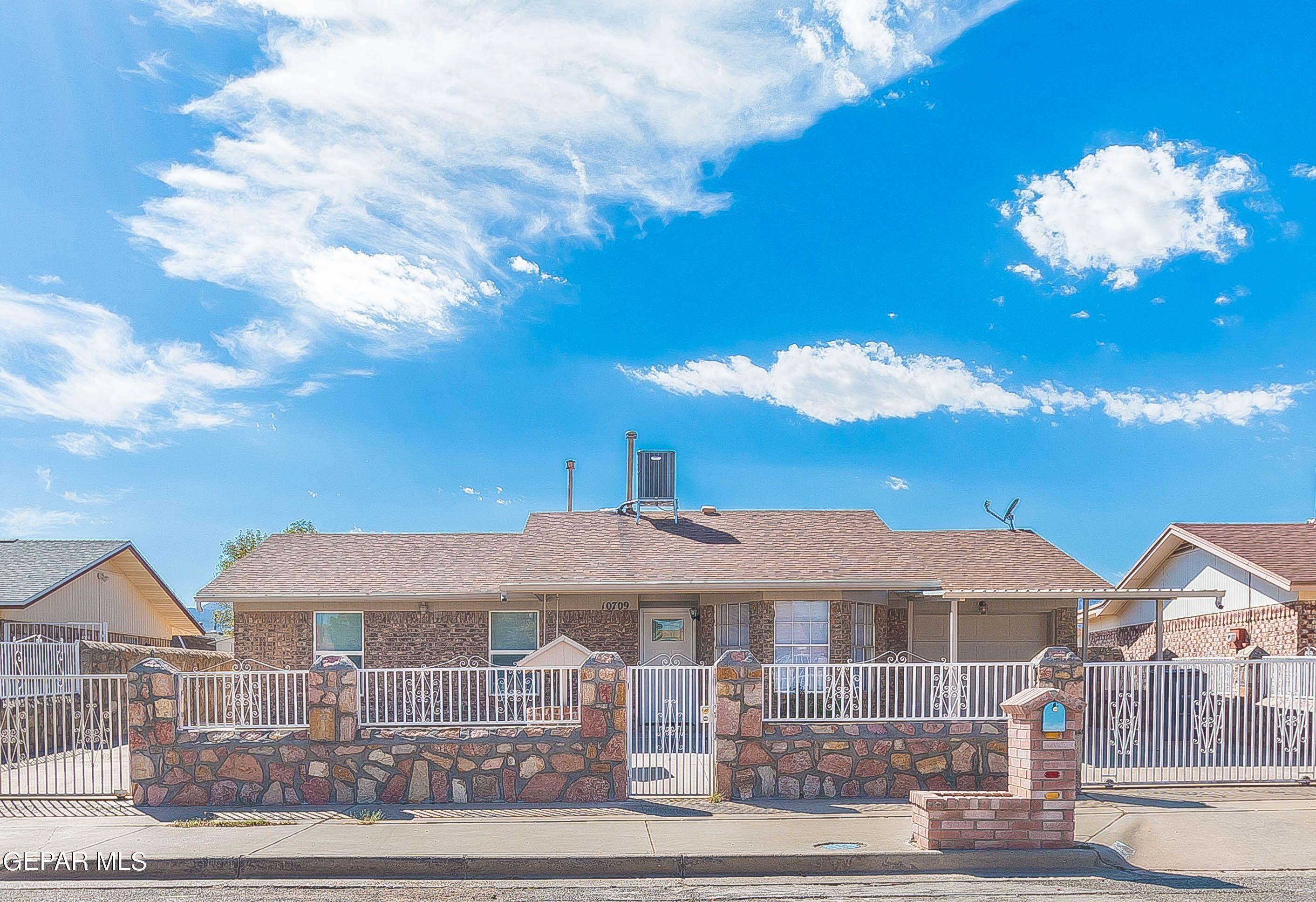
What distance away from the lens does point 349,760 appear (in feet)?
Result: 37.5

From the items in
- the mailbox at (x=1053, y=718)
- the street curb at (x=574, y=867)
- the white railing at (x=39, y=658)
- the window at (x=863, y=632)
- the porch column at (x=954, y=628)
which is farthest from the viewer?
the white railing at (x=39, y=658)

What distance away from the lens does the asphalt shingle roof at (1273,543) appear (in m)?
18.6

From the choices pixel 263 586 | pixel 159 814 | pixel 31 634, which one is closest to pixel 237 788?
pixel 159 814

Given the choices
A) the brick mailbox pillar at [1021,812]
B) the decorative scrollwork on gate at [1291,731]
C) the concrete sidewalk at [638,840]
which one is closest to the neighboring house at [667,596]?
the decorative scrollwork on gate at [1291,731]

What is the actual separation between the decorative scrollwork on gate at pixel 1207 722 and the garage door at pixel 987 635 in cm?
800

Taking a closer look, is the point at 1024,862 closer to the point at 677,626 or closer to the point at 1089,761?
the point at 1089,761

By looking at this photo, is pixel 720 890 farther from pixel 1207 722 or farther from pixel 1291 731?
pixel 1291 731

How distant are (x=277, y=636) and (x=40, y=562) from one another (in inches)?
353

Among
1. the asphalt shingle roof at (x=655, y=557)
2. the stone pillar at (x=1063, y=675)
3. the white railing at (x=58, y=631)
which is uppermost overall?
the asphalt shingle roof at (x=655, y=557)

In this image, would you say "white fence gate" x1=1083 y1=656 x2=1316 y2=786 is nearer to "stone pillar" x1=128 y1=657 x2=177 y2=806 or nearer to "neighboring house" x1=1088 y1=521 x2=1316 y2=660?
"neighboring house" x1=1088 y1=521 x2=1316 y2=660

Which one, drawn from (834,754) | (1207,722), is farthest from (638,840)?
(1207,722)

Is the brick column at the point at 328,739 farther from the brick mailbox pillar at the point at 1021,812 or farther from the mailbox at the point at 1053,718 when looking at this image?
the mailbox at the point at 1053,718

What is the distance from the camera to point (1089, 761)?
534 inches

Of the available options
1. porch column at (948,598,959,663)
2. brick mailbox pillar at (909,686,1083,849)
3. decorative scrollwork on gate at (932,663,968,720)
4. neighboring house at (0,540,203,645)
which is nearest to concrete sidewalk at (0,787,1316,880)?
brick mailbox pillar at (909,686,1083,849)
